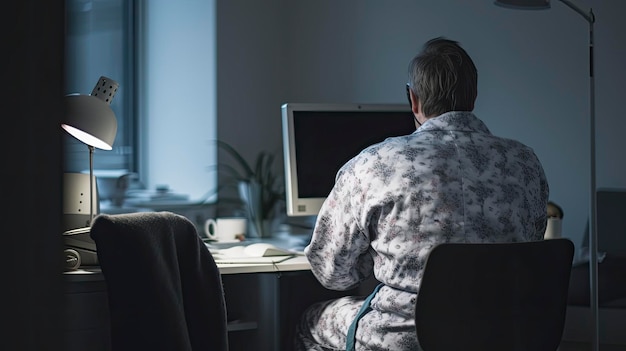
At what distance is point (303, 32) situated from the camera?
3943mm

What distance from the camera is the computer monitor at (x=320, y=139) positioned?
8.04 feet

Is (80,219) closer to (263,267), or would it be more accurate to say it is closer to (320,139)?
(263,267)

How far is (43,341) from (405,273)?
4.83 feet

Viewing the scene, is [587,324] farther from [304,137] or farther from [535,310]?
[535,310]

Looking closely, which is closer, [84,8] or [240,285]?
[240,285]

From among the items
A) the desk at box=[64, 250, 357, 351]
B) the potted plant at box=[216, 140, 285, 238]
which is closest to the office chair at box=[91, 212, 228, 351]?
the desk at box=[64, 250, 357, 351]

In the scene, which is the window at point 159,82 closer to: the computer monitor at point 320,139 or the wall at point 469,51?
the wall at point 469,51

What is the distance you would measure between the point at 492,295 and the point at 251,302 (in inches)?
34.2

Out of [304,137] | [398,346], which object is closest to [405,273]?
[398,346]

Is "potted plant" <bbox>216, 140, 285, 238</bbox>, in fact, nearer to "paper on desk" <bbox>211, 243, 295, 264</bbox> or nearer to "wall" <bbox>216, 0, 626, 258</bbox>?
"wall" <bbox>216, 0, 626, 258</bbox>

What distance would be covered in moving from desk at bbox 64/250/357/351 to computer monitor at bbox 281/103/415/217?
9.9 inches

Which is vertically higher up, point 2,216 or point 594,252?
point 2,216

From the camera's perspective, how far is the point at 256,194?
3.14 m

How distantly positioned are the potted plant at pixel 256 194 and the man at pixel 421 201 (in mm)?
1110
